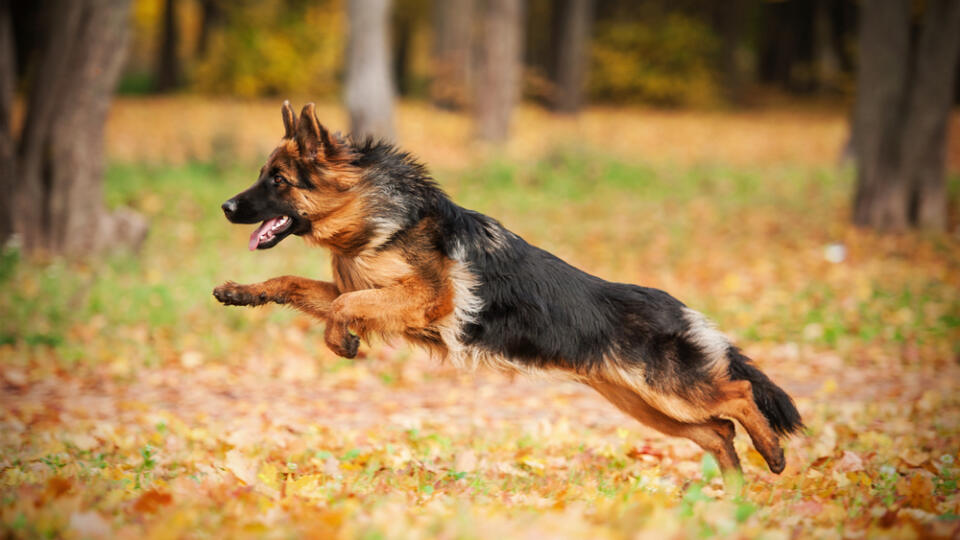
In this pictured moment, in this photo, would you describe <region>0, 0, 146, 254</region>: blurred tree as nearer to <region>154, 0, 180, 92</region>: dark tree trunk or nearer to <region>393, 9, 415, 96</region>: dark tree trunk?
<region>154, 0, 180, 92</region>: dark tree trunk

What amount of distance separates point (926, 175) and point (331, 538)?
12481mm

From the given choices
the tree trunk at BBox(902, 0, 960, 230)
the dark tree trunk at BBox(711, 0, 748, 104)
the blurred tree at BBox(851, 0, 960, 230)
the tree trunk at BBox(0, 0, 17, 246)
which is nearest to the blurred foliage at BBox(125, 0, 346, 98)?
the dark tree trunk at BBox(711, 0, 748, 104)

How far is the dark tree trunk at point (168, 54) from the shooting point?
33.9 meters

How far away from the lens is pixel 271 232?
4.82m

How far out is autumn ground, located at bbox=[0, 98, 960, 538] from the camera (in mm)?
3660

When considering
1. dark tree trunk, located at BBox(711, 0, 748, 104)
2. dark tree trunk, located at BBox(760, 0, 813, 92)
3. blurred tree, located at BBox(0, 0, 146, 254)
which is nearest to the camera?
blurred tree, located at BBox(0, 0, 146, 254)

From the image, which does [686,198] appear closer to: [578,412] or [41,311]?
[578,412]

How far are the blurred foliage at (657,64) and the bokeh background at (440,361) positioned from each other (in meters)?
12.1

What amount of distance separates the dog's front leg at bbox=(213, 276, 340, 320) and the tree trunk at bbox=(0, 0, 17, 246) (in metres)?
6.54

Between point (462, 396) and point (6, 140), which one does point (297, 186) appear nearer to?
point (462, 396)

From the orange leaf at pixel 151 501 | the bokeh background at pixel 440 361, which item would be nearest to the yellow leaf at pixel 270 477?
the bokeh background at pixel 440 361

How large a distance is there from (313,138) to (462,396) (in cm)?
364

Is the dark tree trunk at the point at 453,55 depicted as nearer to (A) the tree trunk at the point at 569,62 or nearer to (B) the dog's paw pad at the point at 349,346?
(A) the tree trunk at the point at 569,62

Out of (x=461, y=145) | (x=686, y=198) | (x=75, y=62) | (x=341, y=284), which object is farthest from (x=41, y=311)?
(x=461, y=145)
